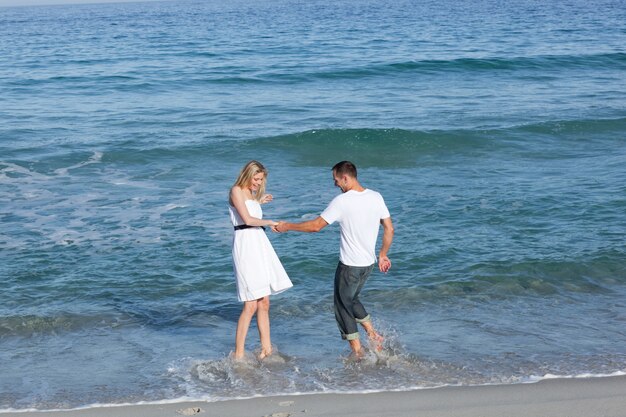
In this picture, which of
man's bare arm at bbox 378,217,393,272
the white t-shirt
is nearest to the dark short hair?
the white t-shirt

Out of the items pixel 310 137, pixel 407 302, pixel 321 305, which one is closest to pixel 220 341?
pixel 321 305

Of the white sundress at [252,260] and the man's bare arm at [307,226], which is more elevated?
the man's bare arm at [307,226]

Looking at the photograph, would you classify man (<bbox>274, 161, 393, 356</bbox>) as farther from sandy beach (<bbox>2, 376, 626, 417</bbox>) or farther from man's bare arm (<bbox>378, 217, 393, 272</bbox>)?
sandy beach (<bbox>2, 376, 626, 417</bbox>)

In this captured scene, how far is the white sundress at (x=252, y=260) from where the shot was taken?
7535 millimetres

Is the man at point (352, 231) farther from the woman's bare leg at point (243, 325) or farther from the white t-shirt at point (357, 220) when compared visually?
the woman's bare leg at point (243, 325)

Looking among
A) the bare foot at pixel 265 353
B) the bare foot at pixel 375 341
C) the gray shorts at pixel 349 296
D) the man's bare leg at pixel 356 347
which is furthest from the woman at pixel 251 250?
the bare foot at pixel 375 341

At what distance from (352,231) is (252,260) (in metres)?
0.88

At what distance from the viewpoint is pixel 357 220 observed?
741cm

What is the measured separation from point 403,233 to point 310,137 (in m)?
7.21

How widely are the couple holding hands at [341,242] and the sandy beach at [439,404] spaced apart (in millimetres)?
1059

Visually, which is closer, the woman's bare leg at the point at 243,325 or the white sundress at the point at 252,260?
the white sundress at the point at 252,260

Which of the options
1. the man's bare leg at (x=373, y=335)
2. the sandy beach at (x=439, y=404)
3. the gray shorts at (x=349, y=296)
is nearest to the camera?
the sandy beach at (x=439, y=404)

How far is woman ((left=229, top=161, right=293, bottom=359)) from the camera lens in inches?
293

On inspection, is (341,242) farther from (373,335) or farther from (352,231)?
(373,335)
